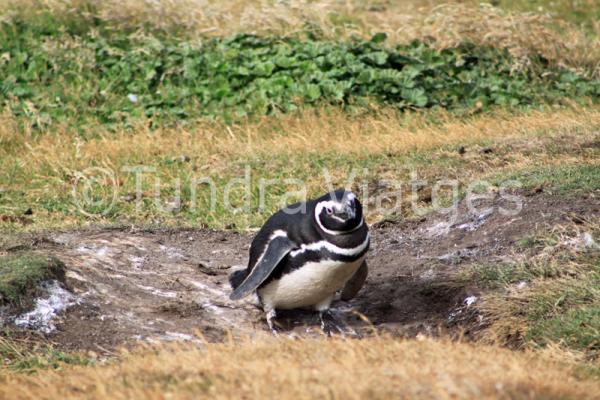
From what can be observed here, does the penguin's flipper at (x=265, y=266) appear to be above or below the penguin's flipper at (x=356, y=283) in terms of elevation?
above

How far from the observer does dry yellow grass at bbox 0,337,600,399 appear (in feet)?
14.5

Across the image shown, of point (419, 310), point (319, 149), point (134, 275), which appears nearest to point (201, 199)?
point (319, 149)

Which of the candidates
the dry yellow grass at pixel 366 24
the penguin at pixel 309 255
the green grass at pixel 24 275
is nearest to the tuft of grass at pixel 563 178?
the penguin at pixel 309 255

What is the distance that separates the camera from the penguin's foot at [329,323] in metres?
7.36

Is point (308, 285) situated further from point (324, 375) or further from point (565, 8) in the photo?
point (565, 8)

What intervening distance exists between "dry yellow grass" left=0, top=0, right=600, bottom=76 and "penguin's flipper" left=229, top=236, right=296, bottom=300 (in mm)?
7034

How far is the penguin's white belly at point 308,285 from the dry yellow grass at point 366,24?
23.0 ft

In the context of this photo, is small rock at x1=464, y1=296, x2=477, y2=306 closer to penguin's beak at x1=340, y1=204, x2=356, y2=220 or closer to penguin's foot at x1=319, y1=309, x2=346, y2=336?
penguin's foot at x1=319, y1=309, x2=346, y2=336

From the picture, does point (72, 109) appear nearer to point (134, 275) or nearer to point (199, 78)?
point (199, 78)

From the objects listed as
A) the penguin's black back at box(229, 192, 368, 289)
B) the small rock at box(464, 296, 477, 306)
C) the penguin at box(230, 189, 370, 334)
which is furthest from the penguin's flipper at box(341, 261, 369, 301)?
the small rock at box(464, 296, 477, 306)

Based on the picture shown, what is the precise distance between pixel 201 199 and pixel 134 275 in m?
2.69

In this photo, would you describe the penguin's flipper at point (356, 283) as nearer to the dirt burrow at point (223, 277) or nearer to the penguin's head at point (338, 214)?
the dirt burrow at point (223, 277)

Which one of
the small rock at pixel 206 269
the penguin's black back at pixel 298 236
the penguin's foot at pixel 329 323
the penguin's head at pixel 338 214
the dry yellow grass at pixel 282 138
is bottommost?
the penguin's foot at pixel 329 323

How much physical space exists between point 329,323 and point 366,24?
346 inches
